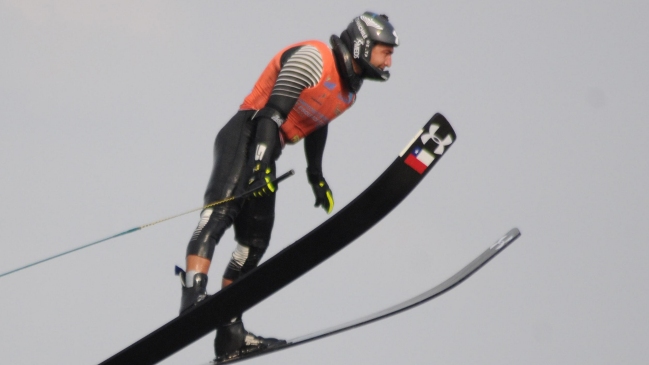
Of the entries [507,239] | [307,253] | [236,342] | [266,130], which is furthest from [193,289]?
[507,239]

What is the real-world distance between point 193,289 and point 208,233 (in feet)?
1.32

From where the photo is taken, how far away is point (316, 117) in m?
10.2

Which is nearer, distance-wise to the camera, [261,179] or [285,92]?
[261,179]

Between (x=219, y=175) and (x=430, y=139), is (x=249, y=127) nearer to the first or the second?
(x=219, y=175)

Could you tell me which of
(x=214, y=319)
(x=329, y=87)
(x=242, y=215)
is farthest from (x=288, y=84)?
(x=214, y=319)

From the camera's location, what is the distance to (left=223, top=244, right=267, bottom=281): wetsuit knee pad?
34.1 ft

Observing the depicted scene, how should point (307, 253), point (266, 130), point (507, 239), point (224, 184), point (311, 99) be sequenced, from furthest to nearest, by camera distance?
point (507, 239)
point (311, 99)
point (224, 184)
point (266, 130)
point (307, 253)

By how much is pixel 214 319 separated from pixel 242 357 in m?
0.55

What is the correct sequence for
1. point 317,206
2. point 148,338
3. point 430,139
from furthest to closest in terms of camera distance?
point 317,206
point 148,338
point 430,139

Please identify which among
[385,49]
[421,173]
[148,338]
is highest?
[385,49]

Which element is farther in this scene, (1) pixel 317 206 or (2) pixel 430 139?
(1) pixel 317 206

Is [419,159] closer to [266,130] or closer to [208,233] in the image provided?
[266,130]

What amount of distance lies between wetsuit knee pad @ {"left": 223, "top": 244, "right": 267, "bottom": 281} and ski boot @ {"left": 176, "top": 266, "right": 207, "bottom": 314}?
2.12 feet

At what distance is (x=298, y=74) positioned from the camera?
9.82m
